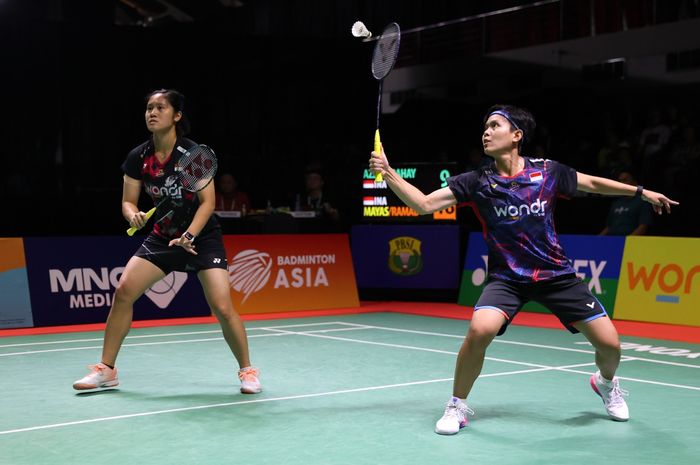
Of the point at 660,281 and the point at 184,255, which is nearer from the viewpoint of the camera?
the point at 184,255

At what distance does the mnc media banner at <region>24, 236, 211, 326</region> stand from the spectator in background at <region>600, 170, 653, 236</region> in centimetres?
546

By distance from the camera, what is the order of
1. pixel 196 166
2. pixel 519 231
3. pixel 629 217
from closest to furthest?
pixel 519 231, pixel 196 166, pixel 629 217

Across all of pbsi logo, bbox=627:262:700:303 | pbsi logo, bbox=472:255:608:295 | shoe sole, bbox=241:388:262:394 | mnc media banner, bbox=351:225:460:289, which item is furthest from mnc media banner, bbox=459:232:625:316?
shoe sole, bbox=241:388:262:394

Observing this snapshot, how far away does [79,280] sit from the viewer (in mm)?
10156

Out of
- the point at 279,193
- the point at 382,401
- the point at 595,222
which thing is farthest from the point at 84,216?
the point at 382,401

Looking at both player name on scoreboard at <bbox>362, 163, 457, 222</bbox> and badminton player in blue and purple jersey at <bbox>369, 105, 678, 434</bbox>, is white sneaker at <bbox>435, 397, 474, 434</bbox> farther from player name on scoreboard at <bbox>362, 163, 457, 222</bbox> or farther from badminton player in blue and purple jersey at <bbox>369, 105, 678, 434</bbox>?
player name on scoreboard at <bbox>362, 163, 457, 222</bbox>

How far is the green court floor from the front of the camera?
4.54 meters

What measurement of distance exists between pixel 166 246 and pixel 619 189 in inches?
110

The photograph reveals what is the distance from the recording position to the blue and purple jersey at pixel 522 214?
16.6 ft

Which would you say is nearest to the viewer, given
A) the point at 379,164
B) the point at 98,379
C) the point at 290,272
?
the point at 379,164

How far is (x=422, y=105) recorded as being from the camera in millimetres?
19625

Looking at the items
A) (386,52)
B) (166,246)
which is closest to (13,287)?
→ (166,246)

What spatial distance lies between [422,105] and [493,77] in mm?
1674

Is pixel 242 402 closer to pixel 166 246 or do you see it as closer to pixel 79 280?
pixel 166 246
